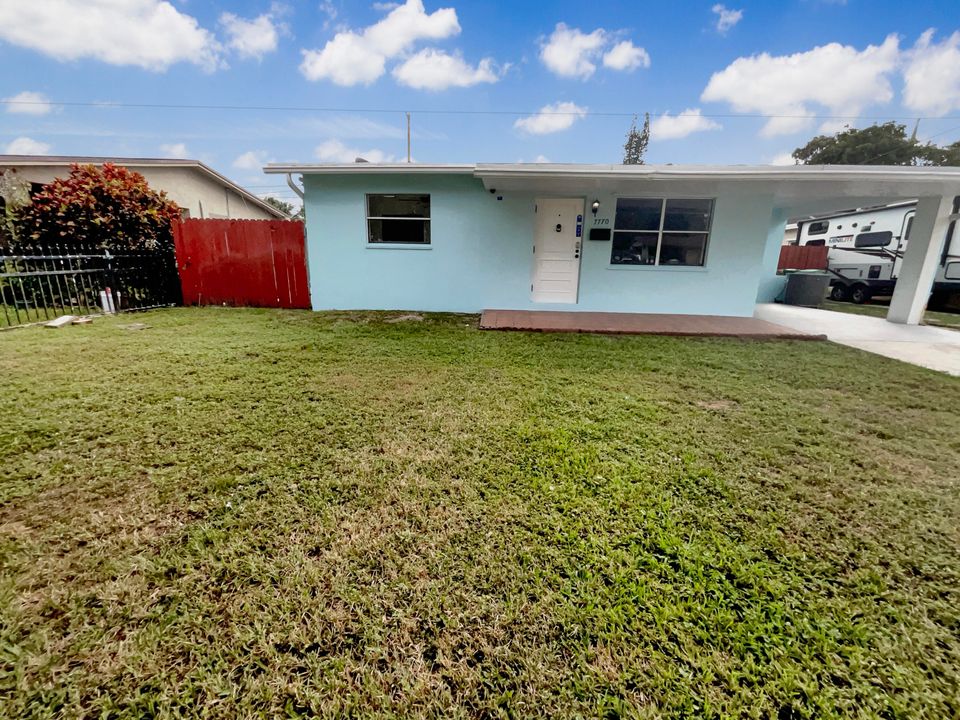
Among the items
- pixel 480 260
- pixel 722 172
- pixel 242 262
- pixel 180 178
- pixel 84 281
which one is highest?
pixel 180 178

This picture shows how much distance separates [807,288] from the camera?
1105 centimetres

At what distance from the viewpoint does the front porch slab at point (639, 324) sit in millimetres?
6832

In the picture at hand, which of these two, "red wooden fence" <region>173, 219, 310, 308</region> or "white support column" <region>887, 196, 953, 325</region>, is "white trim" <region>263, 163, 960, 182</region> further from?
"red wooden fence" <region>173, 219, 310, 308</region>

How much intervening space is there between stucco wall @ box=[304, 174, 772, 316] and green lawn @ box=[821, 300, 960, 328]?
12.8 ft

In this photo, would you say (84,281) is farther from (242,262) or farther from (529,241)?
(529,241)

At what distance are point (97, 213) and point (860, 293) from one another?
62.9ft

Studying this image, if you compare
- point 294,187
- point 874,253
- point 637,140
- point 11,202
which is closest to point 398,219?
point 294,187

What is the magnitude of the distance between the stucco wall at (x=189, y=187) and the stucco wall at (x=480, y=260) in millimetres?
7183

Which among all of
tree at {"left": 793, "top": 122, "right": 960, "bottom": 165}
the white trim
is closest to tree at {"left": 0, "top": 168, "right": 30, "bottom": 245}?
the white trim

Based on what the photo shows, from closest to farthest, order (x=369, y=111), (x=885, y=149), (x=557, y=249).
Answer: (x=557, y=249) < (x=369, y=111) < (x=885, y=149)

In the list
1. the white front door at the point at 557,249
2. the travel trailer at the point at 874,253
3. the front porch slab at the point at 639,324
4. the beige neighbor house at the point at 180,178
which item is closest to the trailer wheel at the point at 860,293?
the travel trailer at the point at 874,253

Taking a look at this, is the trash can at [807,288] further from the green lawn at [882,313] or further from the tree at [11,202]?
the tree at [11,202]

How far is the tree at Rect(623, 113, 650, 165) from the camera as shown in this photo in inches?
1380

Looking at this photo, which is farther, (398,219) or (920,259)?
(398,219)
